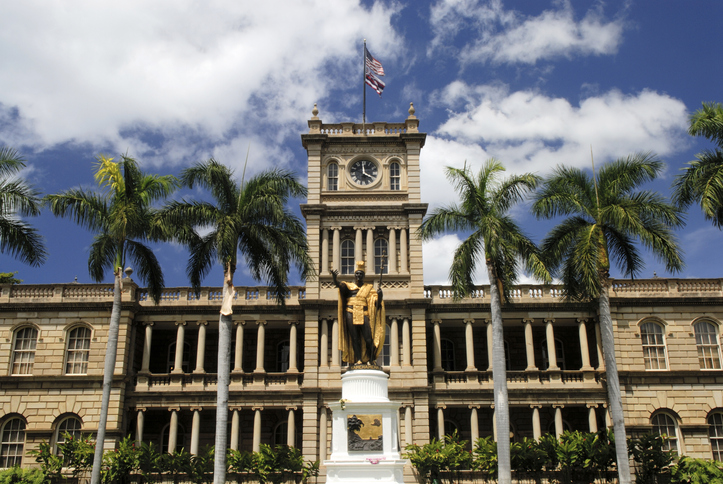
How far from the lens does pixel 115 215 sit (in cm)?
2167

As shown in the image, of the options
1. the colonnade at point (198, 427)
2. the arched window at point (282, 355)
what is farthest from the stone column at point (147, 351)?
the arched window at point (282, 355)

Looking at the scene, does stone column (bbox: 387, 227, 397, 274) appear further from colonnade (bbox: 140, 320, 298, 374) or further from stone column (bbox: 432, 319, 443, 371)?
colonnade (bbox: 140, 320, 298, 374)

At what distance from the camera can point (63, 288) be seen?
30750 millimetres

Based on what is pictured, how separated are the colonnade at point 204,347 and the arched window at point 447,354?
729 cm

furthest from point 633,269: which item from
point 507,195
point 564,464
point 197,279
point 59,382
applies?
point 59,382

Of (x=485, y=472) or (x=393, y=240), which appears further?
(x=393, y=240)

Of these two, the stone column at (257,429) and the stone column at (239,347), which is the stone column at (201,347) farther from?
the stone column at (257,429)

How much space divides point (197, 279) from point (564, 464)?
15012mm

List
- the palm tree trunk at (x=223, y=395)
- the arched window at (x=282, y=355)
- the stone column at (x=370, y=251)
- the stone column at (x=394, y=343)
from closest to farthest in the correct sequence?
the palm tree trunk at (x=223, y=395), the stone column at (x=394, y=343), the stone column at (x=370, y=251), the arched window at (x=282, y=355)

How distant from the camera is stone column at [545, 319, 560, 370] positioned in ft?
97.5

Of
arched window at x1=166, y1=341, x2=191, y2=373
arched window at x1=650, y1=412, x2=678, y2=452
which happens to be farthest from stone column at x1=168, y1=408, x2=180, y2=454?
arched window at x1=650, y1=412, x2=678, y2=452

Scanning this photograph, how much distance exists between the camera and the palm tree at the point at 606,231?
19.9 m

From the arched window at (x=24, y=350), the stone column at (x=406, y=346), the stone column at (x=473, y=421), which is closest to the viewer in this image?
the stone column at (x=473, y=421)

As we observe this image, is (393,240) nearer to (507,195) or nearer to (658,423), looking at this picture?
(507,195)
